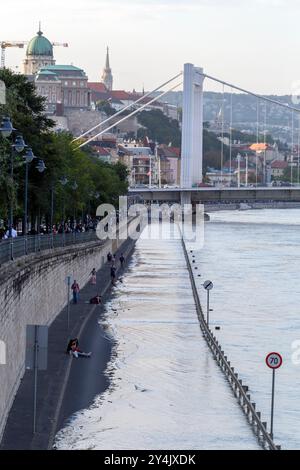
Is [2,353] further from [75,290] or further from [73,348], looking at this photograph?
[75,290]

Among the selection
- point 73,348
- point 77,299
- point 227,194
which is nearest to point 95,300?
point 77,299

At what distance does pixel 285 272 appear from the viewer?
274ft

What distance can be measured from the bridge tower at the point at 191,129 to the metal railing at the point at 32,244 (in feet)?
239

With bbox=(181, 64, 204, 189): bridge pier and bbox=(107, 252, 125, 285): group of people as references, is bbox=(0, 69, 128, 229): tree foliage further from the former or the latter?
bbox=(181, 64, 204, 189): bridge pier

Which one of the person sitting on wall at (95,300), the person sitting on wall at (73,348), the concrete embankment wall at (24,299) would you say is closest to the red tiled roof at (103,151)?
the person sitting on wall at (95,300)

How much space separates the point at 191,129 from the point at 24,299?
106889 mm

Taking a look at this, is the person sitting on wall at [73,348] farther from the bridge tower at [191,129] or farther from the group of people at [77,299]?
the bridge tower at [191,129]

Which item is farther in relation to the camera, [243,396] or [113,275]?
[113,275]

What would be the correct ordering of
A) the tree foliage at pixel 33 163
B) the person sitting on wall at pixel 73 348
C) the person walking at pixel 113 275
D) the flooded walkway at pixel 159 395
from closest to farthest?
the flooded walkway at pixel 159 395 < the person sitting on wall at pixel 73 348 < the tree foliage at pixel 33 163 < the person walking at pixel 113 275

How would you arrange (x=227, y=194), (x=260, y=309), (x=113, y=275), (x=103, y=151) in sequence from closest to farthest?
(x=260, y=309) → (x=113, y=275) → (x=227, y=194) → (x=103, y=151)

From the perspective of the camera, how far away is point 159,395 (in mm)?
33188

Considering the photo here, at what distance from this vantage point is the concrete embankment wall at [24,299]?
2572 centimetres

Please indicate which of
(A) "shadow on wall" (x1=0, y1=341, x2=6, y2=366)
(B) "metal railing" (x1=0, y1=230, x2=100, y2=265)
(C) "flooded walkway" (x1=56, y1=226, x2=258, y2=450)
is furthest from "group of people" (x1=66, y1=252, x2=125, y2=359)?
(A) "shadow on wall" (x1=0, y1=341, x2=6, y2=366)

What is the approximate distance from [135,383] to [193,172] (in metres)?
104
